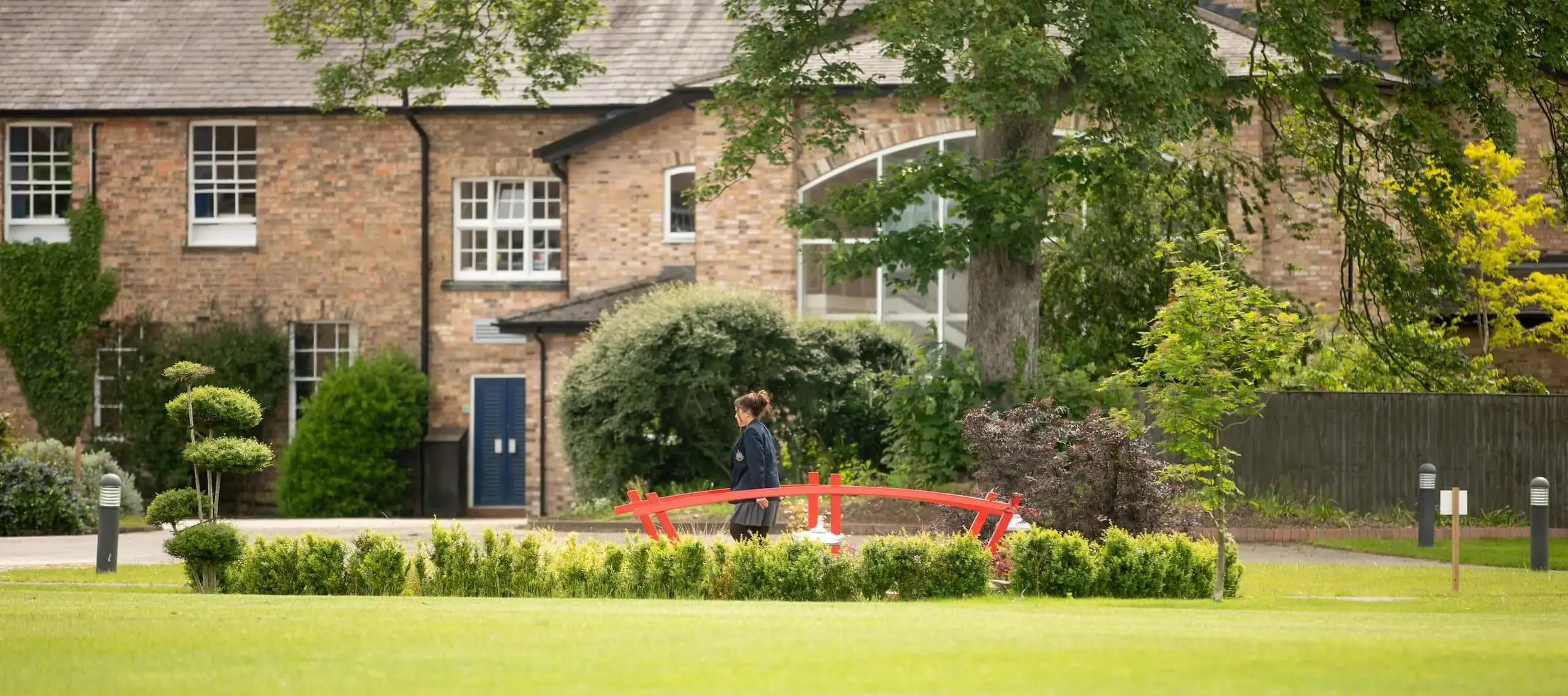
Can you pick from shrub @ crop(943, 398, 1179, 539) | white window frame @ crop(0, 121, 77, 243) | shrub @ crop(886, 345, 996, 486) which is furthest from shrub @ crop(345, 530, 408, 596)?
white window frame @ crop(0, 121, 77, 243)

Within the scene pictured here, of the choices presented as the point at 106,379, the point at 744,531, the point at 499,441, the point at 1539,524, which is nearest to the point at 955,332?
the point at 499,441

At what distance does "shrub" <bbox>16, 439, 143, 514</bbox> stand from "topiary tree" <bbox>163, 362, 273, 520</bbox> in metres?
9.80

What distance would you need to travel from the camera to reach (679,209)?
1165 inches

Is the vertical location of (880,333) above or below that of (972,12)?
below

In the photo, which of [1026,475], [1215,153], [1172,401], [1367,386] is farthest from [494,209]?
[1172,401]

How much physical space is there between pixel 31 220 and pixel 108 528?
56.2 feet

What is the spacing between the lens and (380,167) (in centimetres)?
3094

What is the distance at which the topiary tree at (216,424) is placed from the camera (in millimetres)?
13945

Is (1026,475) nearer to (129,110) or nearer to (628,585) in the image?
(628,585)

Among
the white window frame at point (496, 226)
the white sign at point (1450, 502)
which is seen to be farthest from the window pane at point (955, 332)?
the white sign at point (1450, 502)

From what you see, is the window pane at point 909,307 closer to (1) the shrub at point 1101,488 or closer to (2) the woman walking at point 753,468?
(1) the shrub at point 1101,488

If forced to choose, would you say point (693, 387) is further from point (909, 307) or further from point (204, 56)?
point (204, 56)

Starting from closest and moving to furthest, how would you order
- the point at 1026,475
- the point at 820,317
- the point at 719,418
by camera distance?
1. the point at 1026,475
2. the point at 719,418
3. the point at 820,317

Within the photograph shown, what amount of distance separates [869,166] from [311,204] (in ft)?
32.8
